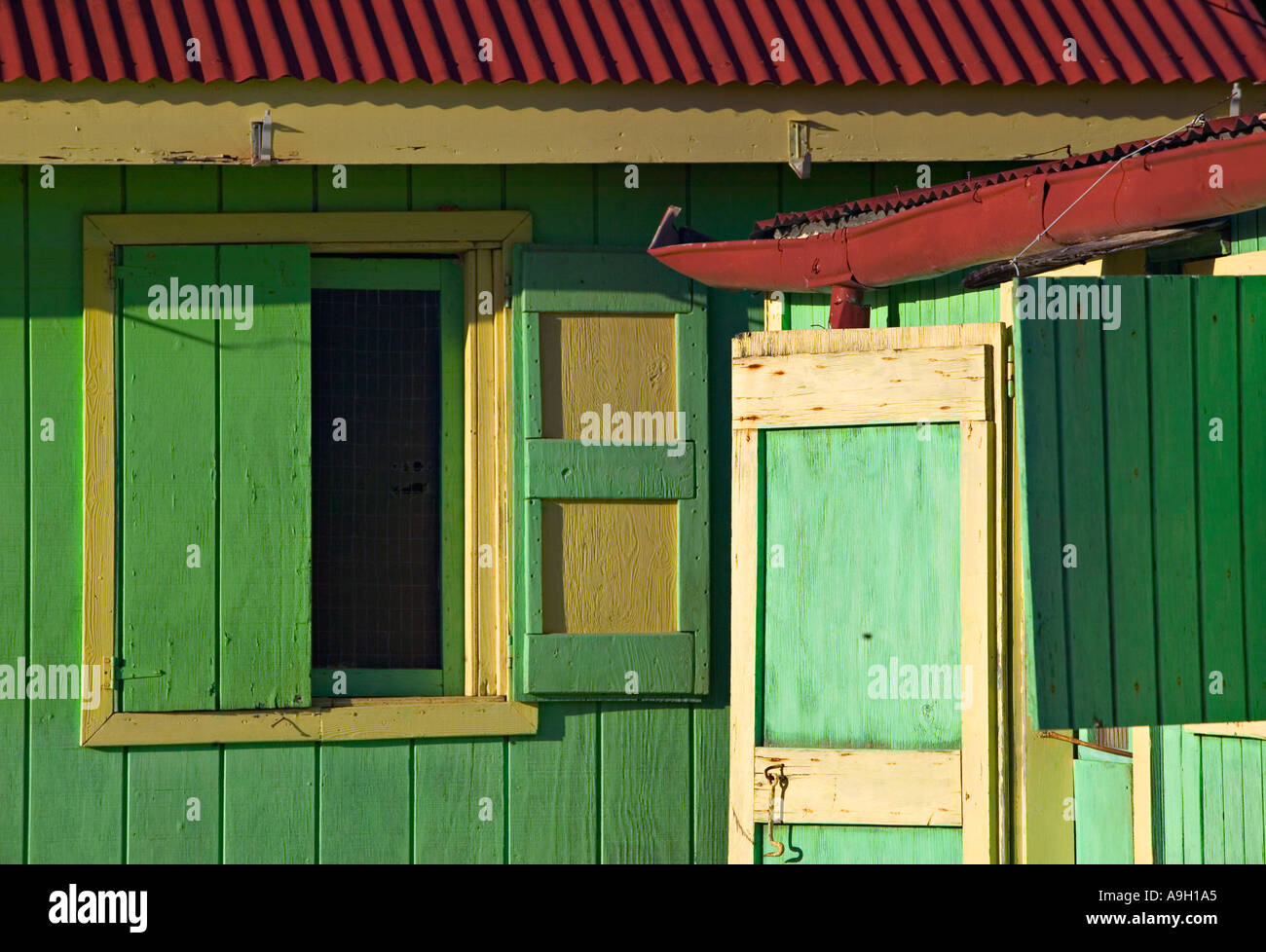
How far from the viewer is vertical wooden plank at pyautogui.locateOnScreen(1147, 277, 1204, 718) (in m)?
4.35

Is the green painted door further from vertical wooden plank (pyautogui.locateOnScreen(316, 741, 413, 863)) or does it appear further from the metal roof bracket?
vertical wooden plank (pyautogui.locateOnScreen(316, 741, 413, 863))

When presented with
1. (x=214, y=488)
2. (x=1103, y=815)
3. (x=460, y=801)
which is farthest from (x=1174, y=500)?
(x=214, y=488)

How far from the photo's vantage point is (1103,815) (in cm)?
495

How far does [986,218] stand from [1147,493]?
0.90 m

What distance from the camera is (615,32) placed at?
5.84 meters

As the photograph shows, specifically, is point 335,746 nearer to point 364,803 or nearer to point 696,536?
point 364,803

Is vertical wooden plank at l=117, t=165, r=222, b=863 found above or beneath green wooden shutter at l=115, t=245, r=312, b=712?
beneath

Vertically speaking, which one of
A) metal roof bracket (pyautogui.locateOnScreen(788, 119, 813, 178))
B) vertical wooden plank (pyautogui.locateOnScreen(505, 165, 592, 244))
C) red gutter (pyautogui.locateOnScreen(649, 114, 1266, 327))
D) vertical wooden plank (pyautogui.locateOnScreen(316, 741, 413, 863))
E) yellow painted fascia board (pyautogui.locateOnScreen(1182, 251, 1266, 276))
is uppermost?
metal roof bracket (pyautogui.locateOnScreen(788, 119, 813, 178))

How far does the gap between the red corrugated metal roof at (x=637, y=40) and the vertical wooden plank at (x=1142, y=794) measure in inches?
93.4

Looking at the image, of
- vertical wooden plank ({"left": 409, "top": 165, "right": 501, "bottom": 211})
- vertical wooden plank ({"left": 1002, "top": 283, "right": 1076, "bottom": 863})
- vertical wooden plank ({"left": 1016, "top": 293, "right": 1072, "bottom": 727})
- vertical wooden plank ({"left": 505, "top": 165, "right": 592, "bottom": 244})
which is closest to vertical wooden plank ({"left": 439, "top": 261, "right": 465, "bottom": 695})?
vertical wooden plank ({"left": 409, "top": 165, "right": 501, "bottom": 211})

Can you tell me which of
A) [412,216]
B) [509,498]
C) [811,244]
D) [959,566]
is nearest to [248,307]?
[412,216]

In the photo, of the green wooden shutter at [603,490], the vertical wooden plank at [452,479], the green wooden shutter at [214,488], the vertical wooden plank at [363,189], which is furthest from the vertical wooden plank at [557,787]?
the vertical wooden plank at [363,189]

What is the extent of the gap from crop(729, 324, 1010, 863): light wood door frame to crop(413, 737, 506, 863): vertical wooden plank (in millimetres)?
1150

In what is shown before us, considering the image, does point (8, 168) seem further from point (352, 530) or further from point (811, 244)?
point (811, 244)
